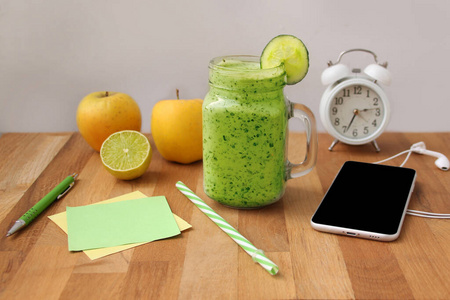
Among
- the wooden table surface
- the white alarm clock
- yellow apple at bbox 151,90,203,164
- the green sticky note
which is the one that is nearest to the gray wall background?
the white alarm clock

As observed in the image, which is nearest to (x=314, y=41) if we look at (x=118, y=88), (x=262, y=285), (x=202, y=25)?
(x=202, y=25)

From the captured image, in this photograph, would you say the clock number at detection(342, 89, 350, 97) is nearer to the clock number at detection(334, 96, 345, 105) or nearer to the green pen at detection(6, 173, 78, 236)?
the clock number at detection(334, 96, 345, 105)

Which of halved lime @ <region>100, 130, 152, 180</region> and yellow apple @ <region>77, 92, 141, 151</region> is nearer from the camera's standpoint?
halved lime @ <region>100, 130, 152, 180</region>

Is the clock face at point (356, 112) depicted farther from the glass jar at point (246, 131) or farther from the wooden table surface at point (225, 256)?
the glass jar at point (246, 131)

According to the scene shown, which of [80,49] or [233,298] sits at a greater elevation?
[80,49]

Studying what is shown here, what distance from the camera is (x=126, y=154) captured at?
1.22 metres

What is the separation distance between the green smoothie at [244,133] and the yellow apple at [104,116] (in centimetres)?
35

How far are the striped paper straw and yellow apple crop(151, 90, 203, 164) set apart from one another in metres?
0.12

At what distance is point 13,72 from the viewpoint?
1719mm

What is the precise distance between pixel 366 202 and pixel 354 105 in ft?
1.26

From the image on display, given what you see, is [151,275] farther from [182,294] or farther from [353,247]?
[353,247]

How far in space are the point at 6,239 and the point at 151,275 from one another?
1.01ft

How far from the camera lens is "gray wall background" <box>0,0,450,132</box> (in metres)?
1.62

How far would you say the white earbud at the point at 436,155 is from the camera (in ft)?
4.16
